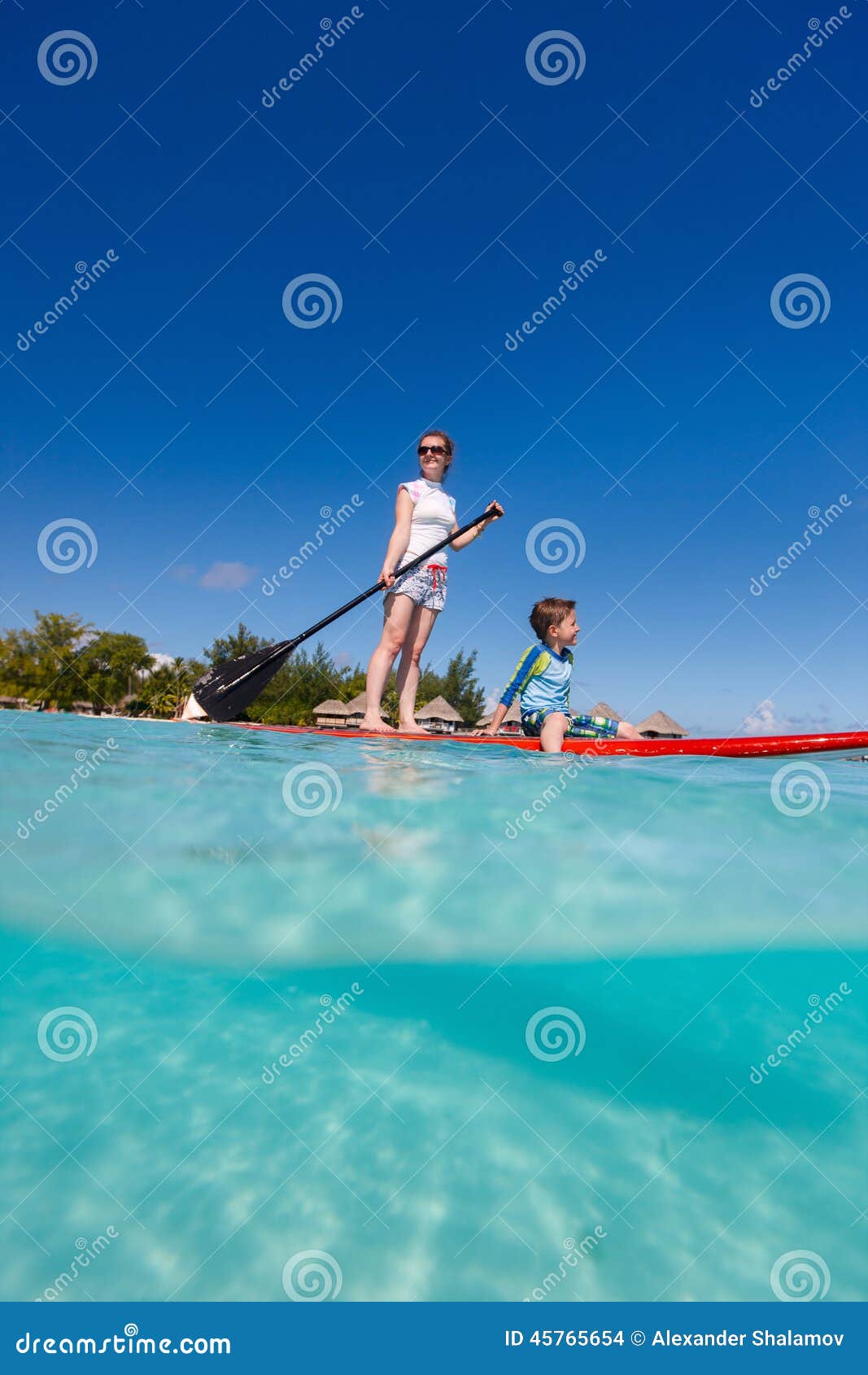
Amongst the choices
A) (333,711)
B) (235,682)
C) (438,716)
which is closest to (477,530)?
(235,682)

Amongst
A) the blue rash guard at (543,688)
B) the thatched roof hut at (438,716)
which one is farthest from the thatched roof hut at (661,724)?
the blue rash guard at (543,688)

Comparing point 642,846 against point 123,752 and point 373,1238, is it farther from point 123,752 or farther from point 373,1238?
point 123,752

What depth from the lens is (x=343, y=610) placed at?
7227 mm

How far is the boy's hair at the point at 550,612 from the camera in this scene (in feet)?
23.0

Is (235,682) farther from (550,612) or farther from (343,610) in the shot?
(550,612)

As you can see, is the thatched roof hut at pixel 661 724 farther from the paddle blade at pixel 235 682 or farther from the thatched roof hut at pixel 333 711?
the thatched roof hut at pixel 333 711

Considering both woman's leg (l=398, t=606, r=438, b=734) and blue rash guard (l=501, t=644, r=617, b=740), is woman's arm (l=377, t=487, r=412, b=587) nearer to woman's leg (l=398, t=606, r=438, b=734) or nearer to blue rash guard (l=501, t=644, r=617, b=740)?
woman's leg (l=398, t=606, r=438, b=734)

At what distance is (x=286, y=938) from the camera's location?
21.0ft

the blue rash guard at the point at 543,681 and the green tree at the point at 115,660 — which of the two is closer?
the blue rash guard at the point at 543,681

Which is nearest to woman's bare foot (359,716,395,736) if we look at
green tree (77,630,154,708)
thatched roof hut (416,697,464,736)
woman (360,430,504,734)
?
woman (360,430,504,734)

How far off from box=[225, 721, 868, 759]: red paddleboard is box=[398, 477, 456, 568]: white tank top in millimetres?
1861

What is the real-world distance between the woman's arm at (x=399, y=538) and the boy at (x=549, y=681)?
64.0 inches
